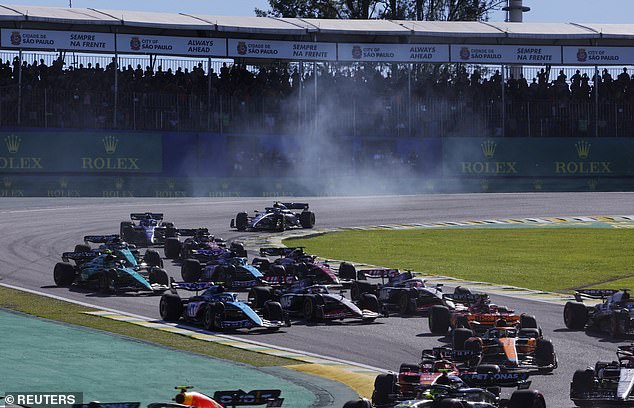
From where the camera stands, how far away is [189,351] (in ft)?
67.7

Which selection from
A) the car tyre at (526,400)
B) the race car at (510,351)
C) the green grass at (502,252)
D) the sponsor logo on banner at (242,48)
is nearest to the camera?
the car tyre at (526,400)

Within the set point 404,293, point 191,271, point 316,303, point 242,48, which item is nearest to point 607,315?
point 404,293

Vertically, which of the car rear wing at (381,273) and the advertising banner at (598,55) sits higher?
the advertising banner at (598,55)

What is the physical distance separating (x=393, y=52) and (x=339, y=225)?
15.8 m

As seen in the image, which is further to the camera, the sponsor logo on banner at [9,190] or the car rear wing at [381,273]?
the sponsor logo on banner at [9,190]

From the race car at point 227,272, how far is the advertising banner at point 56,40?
87.2 ft

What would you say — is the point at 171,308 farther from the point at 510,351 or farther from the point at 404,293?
the point at 510,351

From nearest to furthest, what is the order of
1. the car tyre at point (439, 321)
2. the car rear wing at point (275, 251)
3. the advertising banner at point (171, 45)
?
the car tyre at point (439, 321), the car rear wing at point (275, 251), the advertising banner at point (171, 45)

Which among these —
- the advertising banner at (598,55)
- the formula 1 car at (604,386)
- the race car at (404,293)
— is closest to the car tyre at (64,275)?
the race car at (404,293)

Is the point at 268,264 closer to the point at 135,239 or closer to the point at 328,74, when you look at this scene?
the point at 135,239

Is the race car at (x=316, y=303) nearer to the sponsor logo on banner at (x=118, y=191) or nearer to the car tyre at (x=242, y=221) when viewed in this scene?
the car tyre at (x=242, y=221)

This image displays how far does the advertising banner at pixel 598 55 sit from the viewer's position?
6328cm

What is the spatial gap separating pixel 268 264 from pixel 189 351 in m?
9.97

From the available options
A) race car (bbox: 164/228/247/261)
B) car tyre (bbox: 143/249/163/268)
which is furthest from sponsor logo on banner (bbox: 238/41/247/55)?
car tyre (bbox: 143/249/163/268)
